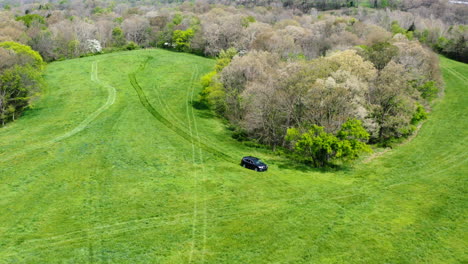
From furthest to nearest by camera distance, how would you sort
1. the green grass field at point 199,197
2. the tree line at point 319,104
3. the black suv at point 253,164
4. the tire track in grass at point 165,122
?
the tire track in grass at point 165,122, the tree line at point 319,104, the black suv at point 253,164, the green grass field at point 199,197

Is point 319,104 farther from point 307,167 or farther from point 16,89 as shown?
point 16,89

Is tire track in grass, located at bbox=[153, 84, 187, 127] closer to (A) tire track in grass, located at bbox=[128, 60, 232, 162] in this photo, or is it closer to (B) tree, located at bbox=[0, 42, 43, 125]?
(A) tire track in grass, located at bbox=[128, 60, 232, 162]

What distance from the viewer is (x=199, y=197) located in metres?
49.3

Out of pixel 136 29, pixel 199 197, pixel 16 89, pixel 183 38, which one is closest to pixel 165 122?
pixel 199 197

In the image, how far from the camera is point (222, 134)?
7862 centimetres

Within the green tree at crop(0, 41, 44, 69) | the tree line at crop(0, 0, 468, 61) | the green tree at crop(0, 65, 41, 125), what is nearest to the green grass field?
the green tree at crop(0, 65, 41, 125)

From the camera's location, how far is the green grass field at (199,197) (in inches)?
1516

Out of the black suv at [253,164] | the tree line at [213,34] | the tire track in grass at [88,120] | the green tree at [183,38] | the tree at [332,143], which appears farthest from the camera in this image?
the green tree at [183,38]

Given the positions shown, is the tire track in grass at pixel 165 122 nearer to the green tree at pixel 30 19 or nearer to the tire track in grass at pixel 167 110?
the tire track in grass at pixel 167 110

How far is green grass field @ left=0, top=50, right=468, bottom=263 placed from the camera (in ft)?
126

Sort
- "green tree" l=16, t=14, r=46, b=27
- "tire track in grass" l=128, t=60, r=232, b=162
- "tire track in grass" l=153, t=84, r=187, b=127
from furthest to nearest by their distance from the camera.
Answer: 1. "green tree" l=16, t=14, r=46, b=27
2. "tire track in grass" l=153, t=84, r=187, b=127
3. "tire track in grass" l=128, t=60, r=232, b=162

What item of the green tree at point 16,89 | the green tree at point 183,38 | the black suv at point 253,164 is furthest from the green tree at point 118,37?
the black suv at point 253,164

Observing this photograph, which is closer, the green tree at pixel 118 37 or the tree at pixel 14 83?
the tree at pixel 14 83

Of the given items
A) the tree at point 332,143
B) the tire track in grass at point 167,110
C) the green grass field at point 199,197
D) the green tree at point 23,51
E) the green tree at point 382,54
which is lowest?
the tire track in grass at point 167,110
